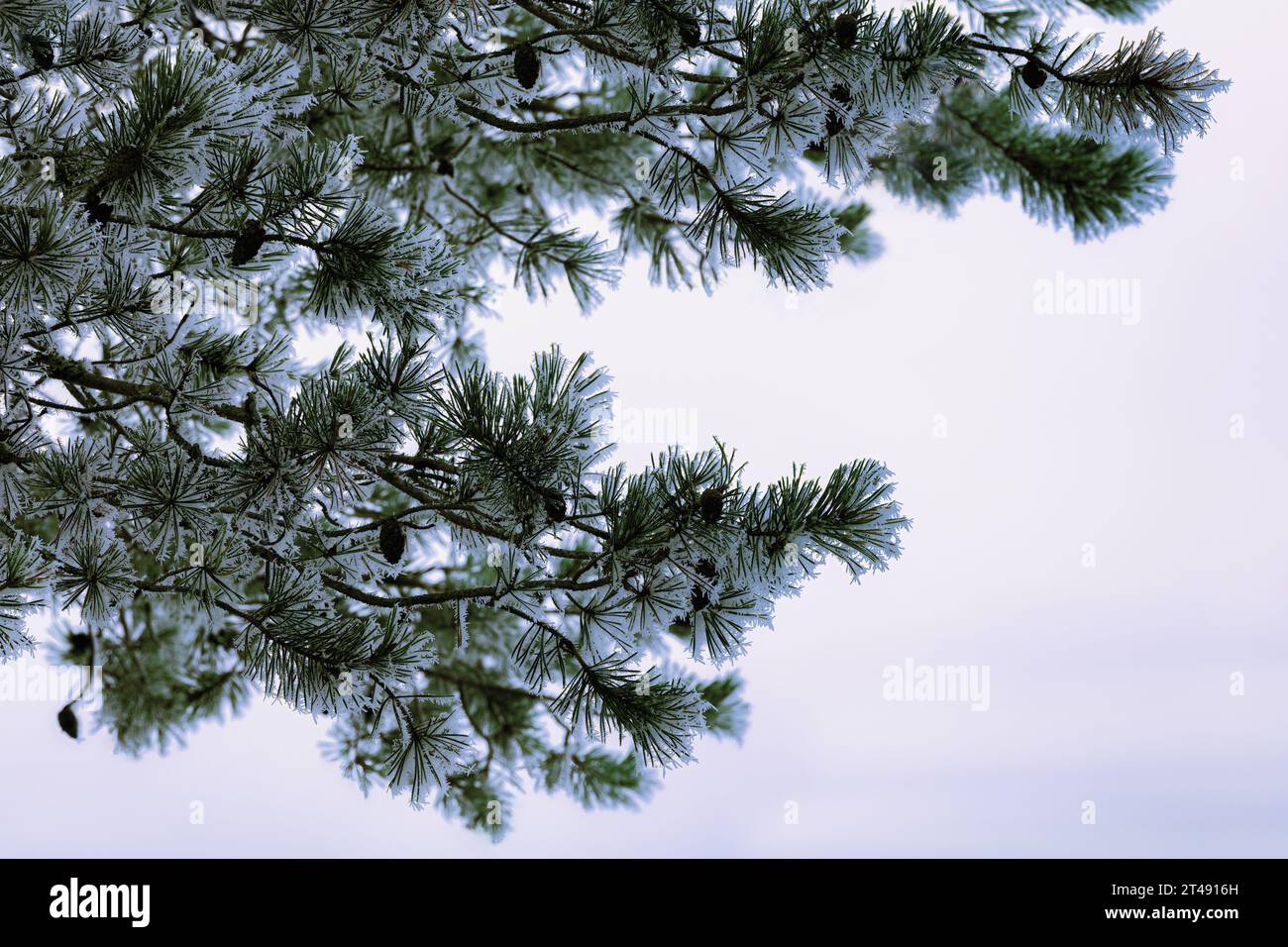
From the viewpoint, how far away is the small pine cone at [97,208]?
1.22 meters

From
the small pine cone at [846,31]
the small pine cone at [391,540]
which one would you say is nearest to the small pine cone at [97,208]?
the small pine cone at [391,540]

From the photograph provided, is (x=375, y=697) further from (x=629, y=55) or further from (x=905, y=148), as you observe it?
(x=905, y=148)

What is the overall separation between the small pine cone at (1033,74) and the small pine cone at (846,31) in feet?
0.99

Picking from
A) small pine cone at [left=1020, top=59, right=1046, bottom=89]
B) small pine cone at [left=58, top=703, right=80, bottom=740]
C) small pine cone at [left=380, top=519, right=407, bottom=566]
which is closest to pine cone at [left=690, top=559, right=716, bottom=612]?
small pine cone at [left=380, top=519, right=407, bottom=566]

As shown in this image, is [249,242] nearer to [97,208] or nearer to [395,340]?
[97,208]

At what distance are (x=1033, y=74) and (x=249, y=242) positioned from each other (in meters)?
1.21

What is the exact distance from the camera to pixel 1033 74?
1.42m

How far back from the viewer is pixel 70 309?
4.53 feet

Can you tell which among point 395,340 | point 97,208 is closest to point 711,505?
point 395,340

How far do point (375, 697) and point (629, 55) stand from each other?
1.12m

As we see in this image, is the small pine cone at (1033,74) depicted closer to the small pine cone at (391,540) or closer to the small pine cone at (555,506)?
the small pine cone at (555,506)

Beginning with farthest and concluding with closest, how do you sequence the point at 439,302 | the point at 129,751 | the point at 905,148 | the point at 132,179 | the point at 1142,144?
the point at 905,148, the point at 129,751, the point at 1142,144, the point at 439,302, the point at 132,179

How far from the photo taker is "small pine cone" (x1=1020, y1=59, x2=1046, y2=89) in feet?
4.64
